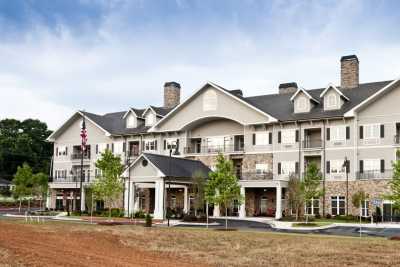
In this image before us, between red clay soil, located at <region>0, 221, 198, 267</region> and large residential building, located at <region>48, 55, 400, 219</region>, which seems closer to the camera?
red clay soil, located at <region>0, 221, 198, 267</region>

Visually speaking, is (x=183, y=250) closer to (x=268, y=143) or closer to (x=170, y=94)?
(x=268, y=143)

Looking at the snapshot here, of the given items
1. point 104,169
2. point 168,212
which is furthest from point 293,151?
point 104,169

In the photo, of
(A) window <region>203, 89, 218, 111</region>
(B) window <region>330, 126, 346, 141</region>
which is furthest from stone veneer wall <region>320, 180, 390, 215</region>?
(A) window <region>203, 89, 218, 111</region>

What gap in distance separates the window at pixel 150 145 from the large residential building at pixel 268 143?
5 centimetres

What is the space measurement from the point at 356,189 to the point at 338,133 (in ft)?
16.8

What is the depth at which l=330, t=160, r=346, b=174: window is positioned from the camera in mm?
45781

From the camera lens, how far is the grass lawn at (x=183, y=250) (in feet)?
55.5

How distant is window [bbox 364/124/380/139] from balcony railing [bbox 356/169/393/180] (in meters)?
2.94

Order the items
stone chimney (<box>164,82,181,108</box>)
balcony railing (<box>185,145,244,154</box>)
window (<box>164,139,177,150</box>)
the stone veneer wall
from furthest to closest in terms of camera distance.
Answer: stone chimney (<box>164,82,181,108</box>)
window (<box>164,139,177,150</box>)
balcony railing (<box>185,145,244,154</box>)
the stone veneer wall

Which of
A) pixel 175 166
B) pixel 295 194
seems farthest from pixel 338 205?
pixel 175 166

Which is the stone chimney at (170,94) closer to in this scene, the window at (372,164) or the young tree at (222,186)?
the window at (372,164)

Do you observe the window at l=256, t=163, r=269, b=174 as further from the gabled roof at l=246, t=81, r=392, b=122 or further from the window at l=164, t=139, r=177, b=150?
the window at l=164, t=139, r=177, b=150

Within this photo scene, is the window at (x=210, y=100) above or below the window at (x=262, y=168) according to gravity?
above

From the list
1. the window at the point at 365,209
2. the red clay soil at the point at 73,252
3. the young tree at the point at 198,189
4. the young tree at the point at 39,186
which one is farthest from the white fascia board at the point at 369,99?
the young tree at the point at 39,186
